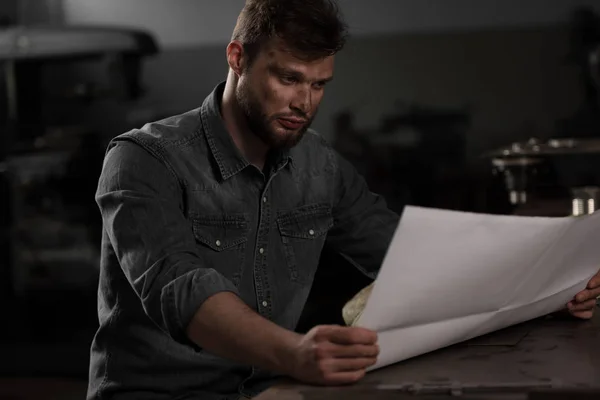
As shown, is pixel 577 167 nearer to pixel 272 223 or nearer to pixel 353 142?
pixel 353 142

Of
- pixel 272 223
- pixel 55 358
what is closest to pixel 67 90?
pixel 55 358

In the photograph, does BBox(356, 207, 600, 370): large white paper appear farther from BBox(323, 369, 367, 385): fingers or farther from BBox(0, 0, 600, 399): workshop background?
BBox(0, 0, 600, 399): workshop background

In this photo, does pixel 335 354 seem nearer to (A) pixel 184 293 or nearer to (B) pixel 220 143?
(A) pixel 184 293

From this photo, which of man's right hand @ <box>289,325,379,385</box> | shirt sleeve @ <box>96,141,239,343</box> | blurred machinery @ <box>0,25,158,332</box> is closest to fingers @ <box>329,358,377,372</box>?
man's right hand @ <box>289,325,379,385</box>

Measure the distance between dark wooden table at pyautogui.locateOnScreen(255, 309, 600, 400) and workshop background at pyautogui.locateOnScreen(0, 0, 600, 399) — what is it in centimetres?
126

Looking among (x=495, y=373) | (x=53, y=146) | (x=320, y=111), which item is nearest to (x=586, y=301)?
(x=495, y=373)

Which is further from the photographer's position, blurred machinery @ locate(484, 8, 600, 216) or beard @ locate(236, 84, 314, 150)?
blurred machinery @ locate(484, 8, 600, 216)

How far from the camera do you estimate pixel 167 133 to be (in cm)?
142

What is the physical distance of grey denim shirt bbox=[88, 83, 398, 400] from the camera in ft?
4.03

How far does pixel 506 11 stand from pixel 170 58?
1.07 m

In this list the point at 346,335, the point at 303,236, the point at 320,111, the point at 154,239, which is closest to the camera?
the point at 346,335

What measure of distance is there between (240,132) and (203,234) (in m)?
0.18

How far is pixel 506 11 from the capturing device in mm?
2857

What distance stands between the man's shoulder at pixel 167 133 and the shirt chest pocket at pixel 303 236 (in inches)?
7.7
